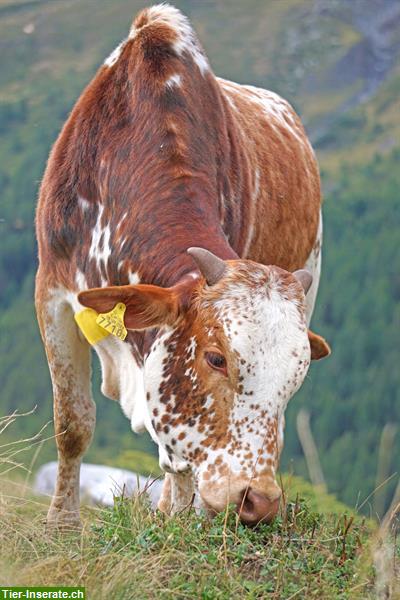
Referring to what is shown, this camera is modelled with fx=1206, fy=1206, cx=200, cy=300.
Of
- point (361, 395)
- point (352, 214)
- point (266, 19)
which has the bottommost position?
point (361, 395)

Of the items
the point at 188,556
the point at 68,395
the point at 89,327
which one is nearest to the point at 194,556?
the point at 188,556

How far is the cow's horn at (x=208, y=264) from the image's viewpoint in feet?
19.1

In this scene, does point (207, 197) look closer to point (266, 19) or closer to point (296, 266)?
point (296, 266)

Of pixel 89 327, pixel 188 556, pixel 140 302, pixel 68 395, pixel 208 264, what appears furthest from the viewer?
pixel 68 395

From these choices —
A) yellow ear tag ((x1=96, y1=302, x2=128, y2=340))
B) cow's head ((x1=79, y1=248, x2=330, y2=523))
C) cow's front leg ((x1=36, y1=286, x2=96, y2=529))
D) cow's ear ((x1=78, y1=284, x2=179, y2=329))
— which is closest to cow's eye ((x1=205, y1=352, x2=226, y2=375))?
cow's head ((x1=79, y1=248, x2=330, y2=523))

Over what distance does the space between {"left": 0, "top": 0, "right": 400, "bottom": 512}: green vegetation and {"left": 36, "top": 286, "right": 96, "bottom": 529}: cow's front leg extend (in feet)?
141

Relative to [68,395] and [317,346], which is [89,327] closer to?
[68,395]

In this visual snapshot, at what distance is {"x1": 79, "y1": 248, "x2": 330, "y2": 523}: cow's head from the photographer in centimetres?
559

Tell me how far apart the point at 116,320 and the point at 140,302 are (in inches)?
8.5

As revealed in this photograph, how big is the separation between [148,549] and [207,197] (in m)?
2.17

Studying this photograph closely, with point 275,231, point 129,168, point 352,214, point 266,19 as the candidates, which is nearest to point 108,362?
point 129,168

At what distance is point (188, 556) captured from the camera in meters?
5.28

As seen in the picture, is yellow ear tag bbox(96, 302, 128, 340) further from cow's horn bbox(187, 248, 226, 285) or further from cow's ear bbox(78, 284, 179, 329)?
cow's horn bbox(187, 248, 226, 285)

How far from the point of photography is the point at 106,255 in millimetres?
6910
